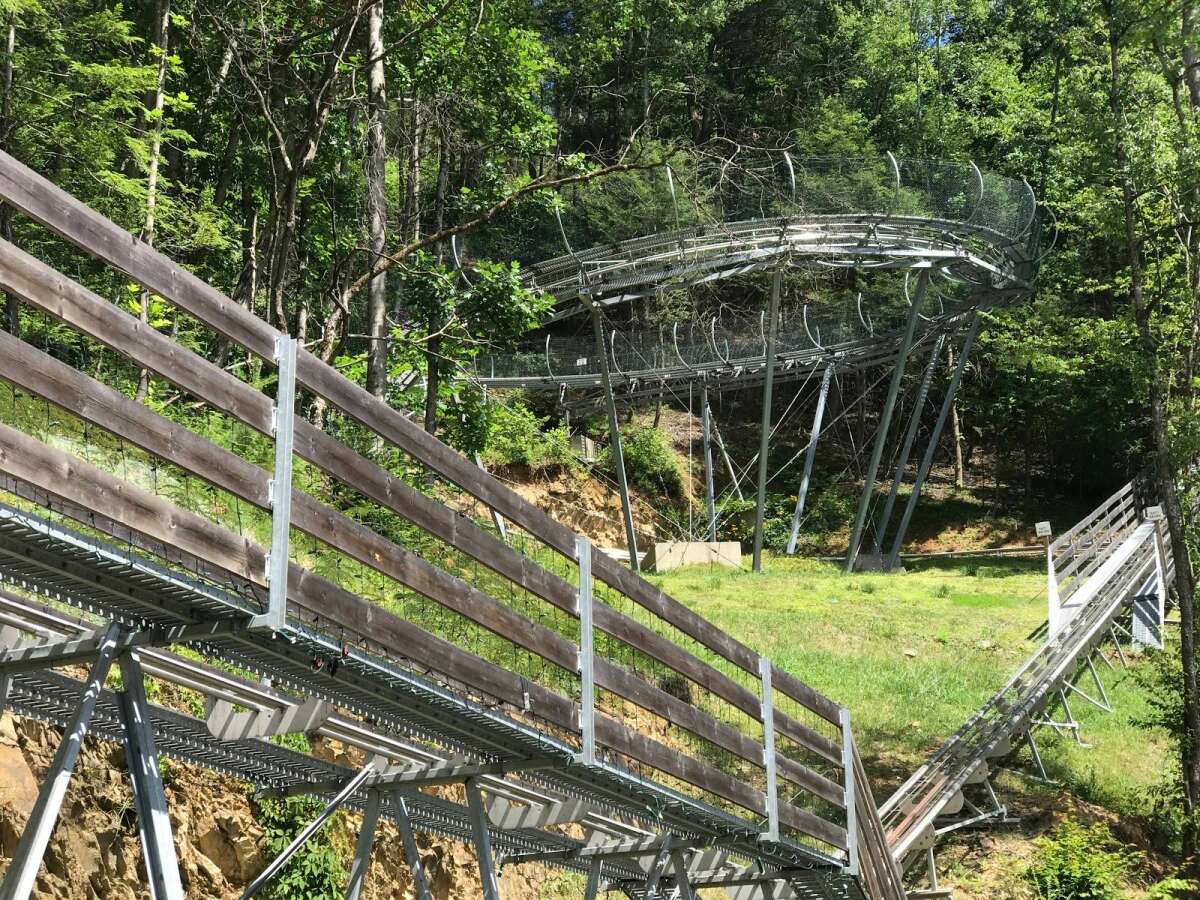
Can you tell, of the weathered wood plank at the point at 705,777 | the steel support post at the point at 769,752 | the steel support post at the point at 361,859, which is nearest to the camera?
the weathered wood plank at the point at 705,777

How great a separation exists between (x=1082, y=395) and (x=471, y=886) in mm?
34497

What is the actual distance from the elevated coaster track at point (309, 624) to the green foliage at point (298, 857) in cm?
145

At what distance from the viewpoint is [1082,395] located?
4100cm

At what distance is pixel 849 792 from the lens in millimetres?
8438

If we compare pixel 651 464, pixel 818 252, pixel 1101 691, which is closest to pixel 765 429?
pixel 818 252

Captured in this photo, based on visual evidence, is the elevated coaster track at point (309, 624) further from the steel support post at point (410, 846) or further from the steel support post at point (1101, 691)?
the steel support post at point (1101, 691)

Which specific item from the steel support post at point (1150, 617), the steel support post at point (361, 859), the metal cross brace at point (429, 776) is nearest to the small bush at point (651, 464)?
the steel support post at point (1150, 617)

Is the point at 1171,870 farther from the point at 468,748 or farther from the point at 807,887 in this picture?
the point at 468,748

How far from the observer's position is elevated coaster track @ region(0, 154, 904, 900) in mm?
4051

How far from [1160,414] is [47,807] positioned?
14.1 meters

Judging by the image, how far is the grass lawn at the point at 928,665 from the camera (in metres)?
15.9

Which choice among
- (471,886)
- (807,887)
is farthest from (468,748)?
(471,886)

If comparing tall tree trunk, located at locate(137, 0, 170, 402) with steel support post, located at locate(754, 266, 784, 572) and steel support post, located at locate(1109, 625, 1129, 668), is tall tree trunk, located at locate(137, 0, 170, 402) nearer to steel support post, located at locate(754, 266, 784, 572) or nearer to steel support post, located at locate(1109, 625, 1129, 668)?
steel support post, located at locate(1109, 625, 1129, 668)

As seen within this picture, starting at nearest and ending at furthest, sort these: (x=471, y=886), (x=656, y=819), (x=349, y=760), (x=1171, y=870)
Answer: (x=656, y=819), (x=349, y=760), (x=471, y=886), (x=1171, y=870)
